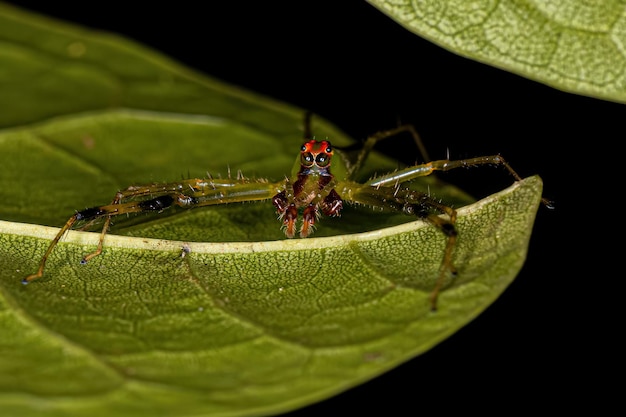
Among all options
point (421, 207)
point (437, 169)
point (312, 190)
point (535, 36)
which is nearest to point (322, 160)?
point (312, 190)

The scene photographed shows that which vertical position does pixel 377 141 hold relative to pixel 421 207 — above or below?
above

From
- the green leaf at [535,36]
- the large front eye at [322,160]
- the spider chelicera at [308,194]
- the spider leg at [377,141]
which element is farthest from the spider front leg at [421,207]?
the green leaf at [535,36]

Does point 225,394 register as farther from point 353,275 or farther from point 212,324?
point 353,275

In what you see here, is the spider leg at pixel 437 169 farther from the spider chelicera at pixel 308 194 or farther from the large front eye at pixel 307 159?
the large front eye at pixel 307 159

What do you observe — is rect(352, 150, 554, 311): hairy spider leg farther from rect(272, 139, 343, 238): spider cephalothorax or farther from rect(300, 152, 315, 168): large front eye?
rect(300, 152, 315, 168): large front eye

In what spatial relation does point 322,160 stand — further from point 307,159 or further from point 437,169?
point 437,169

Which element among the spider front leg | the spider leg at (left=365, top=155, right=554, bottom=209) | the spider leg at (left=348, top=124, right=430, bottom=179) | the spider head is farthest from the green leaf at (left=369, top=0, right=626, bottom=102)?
the spider leg at (left=348, top=124, right=430, bottom=179)

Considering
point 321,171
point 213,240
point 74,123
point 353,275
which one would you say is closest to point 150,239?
point 213,240
